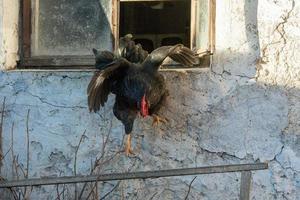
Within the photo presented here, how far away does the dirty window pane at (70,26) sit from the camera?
3.23 metres

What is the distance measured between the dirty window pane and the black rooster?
0.53m

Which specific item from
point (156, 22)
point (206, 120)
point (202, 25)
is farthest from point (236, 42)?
point (156, 22)

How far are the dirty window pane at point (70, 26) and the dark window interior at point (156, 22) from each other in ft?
0.73

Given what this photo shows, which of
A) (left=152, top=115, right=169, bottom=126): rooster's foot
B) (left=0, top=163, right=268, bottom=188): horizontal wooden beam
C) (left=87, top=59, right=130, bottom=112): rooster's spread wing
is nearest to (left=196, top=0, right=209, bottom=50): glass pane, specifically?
(left=152, top=115, right=169, bottom=126): rooster's foot

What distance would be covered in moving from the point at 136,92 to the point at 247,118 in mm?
593

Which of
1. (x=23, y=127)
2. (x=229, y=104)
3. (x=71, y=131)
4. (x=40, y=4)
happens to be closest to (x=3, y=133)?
(x=23, y=127)

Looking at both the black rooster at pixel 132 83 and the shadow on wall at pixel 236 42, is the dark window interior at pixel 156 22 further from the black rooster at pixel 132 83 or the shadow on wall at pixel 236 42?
the black rooster at pixel 132 83

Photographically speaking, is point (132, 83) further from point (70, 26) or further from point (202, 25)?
point (70, 26)

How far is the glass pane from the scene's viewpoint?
3014 millimetres

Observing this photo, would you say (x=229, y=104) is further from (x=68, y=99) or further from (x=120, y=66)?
(x=68, y=99)

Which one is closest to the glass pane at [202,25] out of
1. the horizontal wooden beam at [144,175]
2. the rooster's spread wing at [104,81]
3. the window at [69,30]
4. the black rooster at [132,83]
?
the window at [69,30]

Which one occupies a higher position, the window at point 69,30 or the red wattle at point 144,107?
the window at point 69,30

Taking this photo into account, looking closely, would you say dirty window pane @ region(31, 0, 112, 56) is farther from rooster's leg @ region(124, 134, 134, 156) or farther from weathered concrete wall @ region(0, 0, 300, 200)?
rooster's leg @ region(124, 134, 134, 156)

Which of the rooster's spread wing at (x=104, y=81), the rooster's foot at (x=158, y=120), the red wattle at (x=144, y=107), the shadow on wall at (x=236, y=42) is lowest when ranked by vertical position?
the rooster's foot at (x=158, y=120)
